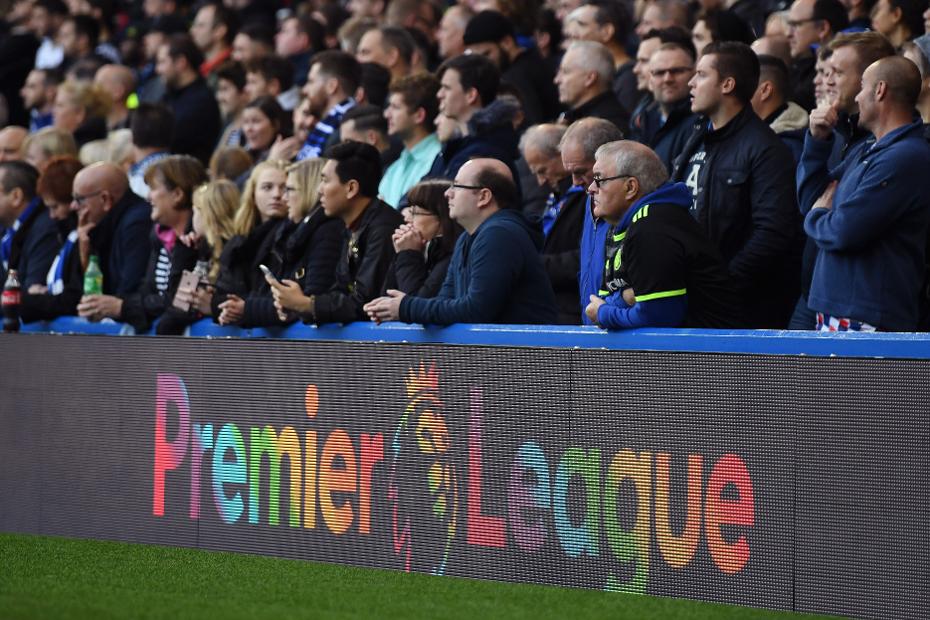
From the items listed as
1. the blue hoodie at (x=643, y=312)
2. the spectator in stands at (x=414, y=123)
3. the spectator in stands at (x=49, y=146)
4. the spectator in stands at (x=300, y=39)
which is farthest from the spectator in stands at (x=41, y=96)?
the blue hoodie at (x=643, y=312)

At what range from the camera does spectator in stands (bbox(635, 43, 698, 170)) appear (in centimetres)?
921

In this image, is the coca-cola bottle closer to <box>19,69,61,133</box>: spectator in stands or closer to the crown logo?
the crown logo

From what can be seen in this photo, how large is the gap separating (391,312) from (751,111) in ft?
6.89

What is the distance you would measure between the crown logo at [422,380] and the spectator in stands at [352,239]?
114 cm

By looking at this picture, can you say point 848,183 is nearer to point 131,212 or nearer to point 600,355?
point 600,355

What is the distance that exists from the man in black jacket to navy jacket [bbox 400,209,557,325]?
91 centimetres

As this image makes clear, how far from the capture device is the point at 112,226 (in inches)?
438

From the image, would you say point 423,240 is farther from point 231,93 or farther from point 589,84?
point 231,93

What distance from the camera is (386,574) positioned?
731 cm

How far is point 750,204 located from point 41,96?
10.3m

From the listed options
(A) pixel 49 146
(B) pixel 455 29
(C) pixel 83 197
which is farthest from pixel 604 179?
(A) pixel 49 146

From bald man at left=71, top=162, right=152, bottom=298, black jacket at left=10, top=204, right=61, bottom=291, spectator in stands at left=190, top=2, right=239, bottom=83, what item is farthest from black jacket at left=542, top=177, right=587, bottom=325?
spectator in stands at left=190, top=2, right=239, bottom=83

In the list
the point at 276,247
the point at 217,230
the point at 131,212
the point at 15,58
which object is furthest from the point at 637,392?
the point at 15,58

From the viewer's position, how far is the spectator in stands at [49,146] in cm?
1320
